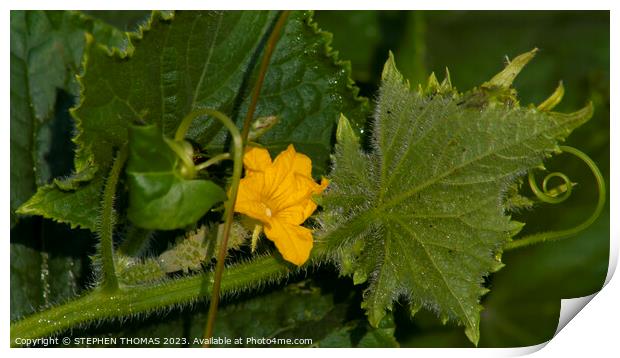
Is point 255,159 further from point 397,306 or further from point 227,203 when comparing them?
point 397,306

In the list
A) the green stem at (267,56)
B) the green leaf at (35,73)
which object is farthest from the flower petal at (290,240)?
the green leaf at (35,73)

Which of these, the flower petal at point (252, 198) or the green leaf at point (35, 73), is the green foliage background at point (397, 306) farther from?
the flower petal at point (252, 198)

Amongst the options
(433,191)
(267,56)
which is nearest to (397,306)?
(433,191)

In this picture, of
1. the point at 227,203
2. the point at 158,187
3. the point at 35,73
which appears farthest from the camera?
the point at 35,73

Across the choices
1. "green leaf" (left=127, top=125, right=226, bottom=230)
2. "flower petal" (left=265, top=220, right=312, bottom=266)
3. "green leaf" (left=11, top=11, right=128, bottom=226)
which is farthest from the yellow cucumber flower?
"green leaf" (left=11, top=11, right=128, bottom=226)
